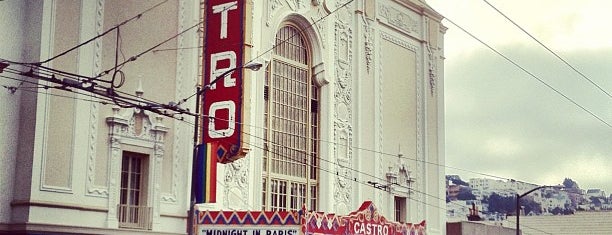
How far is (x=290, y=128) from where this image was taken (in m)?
26.5

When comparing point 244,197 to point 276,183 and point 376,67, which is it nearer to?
point 276,183

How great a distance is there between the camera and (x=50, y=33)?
774 inches

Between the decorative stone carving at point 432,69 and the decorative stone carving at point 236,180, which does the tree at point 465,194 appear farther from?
the decorative stone carving at point 236,180

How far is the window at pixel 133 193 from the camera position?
21219 millimetres

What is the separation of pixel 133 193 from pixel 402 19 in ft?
45.8

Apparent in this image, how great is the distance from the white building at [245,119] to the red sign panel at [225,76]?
468 mm

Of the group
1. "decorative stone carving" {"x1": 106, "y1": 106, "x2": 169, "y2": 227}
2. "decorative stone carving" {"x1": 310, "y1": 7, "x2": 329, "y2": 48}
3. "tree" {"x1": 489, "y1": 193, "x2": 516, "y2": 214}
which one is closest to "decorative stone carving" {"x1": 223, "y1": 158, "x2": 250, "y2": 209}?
"decorative stone carving" {"x1": 106, "y1": 106, "x2": 169, "y2": 227}

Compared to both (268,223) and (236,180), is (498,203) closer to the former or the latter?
(236,180)

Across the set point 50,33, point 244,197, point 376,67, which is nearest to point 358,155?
point 376,67

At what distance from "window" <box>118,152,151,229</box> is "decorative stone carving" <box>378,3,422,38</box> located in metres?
12.1

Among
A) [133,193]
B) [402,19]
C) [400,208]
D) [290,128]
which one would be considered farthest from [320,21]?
[133,193]

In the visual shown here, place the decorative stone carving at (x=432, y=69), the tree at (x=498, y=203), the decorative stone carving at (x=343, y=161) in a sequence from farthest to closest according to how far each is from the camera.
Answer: the tree at (x=498, y=203) → the decorative stone carving at (x=432, y=69) → the decorative stone carving at (x=343, y=161)

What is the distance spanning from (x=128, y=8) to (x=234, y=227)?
5.54m

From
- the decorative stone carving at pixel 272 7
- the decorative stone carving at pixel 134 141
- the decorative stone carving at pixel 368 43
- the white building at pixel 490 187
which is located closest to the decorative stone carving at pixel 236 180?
the decorative stone carving at pixel 134 141
